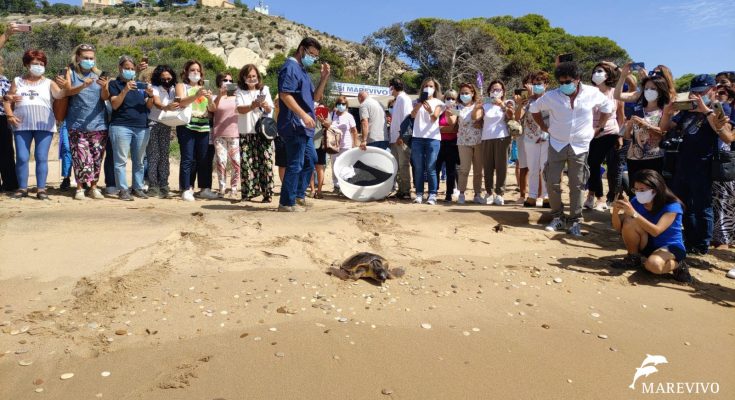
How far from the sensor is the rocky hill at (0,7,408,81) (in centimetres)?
6116

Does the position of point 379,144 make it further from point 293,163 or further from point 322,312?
point 322,312

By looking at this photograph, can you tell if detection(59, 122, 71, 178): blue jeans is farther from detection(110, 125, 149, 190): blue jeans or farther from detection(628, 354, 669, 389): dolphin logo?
detection(628, 354, 669, 389): dolphin logo

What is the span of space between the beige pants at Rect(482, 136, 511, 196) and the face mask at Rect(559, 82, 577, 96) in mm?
1518

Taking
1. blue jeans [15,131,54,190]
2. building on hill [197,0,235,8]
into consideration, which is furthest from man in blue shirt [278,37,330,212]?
building on hill [197,0,235,8]

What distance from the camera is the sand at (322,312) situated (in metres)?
2.39

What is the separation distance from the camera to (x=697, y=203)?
4816 millimetres

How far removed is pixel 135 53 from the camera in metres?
45.4

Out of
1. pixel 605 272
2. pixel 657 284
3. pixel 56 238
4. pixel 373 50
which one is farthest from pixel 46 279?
pixel 373 50

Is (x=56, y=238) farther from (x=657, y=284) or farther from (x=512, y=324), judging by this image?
(x=657, y=284)

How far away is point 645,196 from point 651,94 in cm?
171

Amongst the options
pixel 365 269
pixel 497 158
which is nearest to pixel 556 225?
pixel 497 158

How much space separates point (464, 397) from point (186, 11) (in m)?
86.0

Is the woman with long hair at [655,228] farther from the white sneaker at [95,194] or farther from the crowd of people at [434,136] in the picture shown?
the white sneaker at [95,194]

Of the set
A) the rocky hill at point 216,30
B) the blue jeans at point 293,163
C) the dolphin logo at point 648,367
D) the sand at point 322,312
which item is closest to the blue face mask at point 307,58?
the blue jeans at point 293,163
